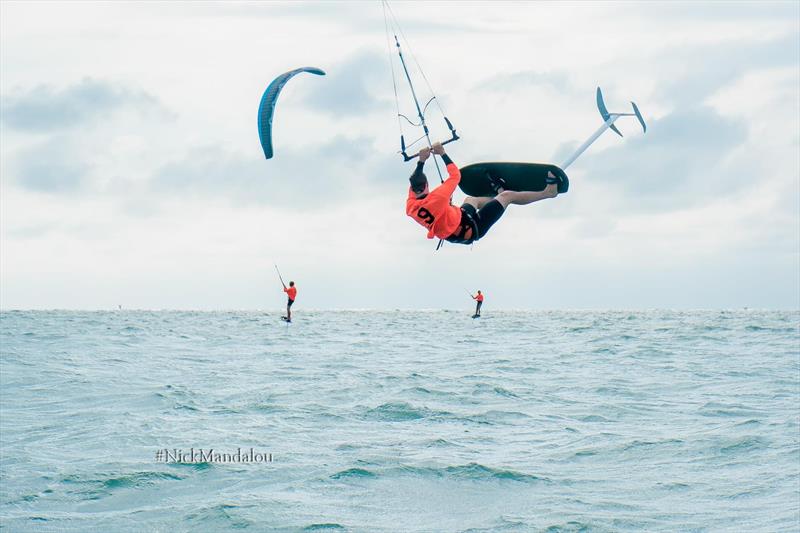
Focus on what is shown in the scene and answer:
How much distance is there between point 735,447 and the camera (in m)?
23.9

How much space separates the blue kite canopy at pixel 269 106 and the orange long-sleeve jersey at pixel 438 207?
156cm

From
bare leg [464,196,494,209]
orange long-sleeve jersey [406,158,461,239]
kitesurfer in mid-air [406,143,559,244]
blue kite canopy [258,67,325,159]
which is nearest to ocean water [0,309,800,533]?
bare leg [464,196,494,209]

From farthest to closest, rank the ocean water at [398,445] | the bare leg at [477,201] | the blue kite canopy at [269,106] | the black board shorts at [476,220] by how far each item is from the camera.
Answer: the ocean water at [398,445]
the bare leg at [477,201]
the black board shorts at [476,220]
the blue kite canopy at [269,106]

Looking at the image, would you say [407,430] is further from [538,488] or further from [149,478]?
[149,478]

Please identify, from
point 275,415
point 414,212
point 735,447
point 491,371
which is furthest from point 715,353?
point 414,212

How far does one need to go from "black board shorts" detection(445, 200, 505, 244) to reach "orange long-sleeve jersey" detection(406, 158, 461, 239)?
0.75 ft

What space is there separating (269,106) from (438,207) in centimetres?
202

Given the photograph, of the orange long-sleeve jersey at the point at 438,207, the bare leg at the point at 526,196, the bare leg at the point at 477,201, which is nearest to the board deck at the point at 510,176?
the bare leg at the point at 526,196

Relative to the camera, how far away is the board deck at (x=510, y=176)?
33.8 ft

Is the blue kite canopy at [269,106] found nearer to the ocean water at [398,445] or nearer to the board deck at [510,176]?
the board deck at [510,176]

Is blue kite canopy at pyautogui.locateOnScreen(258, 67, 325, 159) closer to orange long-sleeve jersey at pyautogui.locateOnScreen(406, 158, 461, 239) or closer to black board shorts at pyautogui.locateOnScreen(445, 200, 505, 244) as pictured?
orange long-sleeve jersey at pyautogui.locateOnScreen(406, 158, 461, 239)

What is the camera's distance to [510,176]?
10.6 meters

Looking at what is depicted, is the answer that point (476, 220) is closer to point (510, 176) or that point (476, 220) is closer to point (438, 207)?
point (438, 207)

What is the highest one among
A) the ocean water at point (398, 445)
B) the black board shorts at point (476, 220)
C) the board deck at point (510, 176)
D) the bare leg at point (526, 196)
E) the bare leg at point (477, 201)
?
the board deck at point (510, 176)
